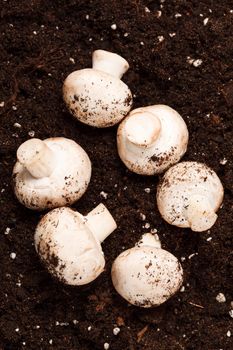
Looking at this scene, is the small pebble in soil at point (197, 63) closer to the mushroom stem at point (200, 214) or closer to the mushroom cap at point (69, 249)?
the mushroom stem at point (200, 214)

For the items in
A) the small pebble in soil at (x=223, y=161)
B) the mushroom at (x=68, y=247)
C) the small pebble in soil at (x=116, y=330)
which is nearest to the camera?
the mushroom at (x=68, y=247)

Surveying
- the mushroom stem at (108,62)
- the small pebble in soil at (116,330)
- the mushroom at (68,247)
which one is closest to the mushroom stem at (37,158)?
the mushroom at (68,247)

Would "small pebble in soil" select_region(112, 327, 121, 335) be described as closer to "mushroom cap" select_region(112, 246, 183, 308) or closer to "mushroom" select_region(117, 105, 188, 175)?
"mushroom cap" select_region(112, 246, 183, 308)

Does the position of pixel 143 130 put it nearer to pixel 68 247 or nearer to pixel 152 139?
pixel 152 139

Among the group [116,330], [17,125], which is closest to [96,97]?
[17,125]

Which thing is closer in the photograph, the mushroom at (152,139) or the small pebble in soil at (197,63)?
the mushroom at (152,139)

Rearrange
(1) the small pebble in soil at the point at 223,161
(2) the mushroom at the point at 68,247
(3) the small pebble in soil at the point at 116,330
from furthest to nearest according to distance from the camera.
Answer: (1) the small pebble in soil at the point at 223,161 < (3) the small pebble in soil at the point at 116,330 < (2) the mushroom at the point at 68,247

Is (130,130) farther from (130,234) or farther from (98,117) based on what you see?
(130,234)

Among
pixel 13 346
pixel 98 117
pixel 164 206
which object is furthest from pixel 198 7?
pixel 13 346
